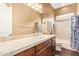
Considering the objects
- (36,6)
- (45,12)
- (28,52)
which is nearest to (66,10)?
(45,12)

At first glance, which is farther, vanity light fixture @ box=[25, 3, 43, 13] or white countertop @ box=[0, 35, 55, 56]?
vanity light fixture @ box=[25, 3, 43, 13]

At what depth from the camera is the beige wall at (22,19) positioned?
1.72 metres

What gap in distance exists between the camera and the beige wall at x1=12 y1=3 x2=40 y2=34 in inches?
67.8

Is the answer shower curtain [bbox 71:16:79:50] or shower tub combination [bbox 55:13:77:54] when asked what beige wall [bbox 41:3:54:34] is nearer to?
shower tub combination [bbox 55:13:77:54]

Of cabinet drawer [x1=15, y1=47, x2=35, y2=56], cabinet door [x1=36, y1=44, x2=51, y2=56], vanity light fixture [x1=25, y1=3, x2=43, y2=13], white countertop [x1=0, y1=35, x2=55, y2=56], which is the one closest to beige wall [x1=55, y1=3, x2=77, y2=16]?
vanity light fixture [x1=25, y1=3, x2=43, y2=13]

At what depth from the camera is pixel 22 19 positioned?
1739mm

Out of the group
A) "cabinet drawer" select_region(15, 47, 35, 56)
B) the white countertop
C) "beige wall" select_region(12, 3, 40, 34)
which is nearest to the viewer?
the white countertop

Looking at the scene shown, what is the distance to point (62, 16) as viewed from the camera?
177 cm

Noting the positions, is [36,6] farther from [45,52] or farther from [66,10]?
[45,52]

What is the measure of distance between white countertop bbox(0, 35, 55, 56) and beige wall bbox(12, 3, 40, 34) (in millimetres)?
A: 116

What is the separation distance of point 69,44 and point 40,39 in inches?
15.0

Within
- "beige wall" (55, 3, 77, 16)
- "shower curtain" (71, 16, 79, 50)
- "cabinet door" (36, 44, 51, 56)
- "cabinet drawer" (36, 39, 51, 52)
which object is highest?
"beige wall" (55, 3, 77, 16)

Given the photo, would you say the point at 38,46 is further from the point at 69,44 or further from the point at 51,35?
the point at 69,44

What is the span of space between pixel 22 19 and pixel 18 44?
1.06 feet
